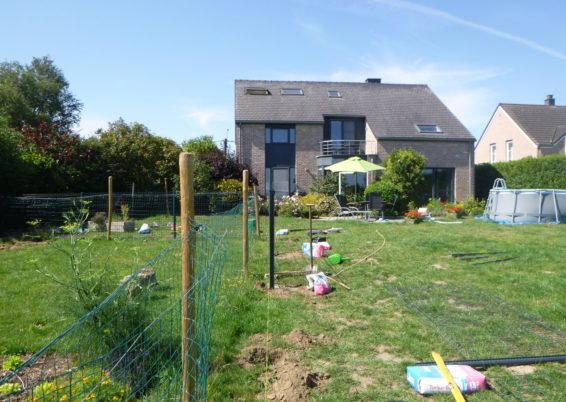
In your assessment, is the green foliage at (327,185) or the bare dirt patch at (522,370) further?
the green foliage at (327,185)

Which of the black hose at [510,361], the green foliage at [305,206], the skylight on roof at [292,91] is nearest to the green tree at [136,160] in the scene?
the green foliage at [305,206]

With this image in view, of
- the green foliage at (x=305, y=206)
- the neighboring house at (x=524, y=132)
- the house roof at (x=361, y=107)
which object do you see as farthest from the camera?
the neighboring house at (x=524, y=132)

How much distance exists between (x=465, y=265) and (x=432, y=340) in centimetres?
401

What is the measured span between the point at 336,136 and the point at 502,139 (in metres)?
13.3

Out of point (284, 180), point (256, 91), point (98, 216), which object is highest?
point (256, 91)

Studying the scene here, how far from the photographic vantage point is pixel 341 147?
2541 centimetres

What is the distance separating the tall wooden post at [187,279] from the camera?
2934mm

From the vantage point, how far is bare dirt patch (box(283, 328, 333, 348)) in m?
4.43

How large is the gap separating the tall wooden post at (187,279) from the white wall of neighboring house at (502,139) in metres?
30.1

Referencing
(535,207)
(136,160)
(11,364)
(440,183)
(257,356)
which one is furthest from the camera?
(440,183)

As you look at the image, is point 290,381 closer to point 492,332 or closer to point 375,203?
point 492,332

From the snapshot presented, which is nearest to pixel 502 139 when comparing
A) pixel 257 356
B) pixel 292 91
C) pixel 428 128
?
pixel 428 128

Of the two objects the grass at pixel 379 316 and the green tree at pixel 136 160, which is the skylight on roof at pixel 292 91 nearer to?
the green tree at pixel 136 160

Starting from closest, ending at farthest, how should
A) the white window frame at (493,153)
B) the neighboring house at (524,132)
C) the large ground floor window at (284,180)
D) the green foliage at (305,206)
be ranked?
the green foliage at (305,206) → the large ground floor window at (284,180) → the neighboring house at (524,132) → the white window frame at (493,153)
